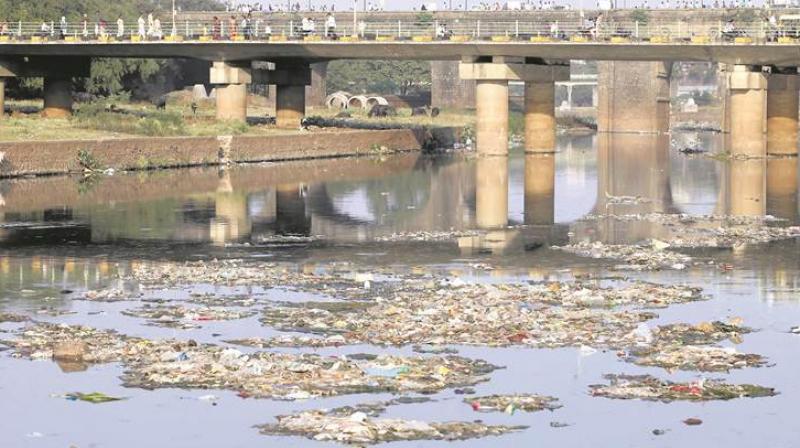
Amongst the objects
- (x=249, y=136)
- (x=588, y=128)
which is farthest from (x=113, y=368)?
(x=588, y=128)

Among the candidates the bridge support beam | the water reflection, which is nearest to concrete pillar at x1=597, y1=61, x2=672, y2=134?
the bridge support beam

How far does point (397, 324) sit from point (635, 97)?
352ft

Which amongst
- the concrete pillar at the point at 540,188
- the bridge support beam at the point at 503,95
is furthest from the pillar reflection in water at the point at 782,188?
the bridge support beam at the point at 503,95

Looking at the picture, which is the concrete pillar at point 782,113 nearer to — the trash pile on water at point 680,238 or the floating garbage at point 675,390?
the trash pile on water at point 680,238

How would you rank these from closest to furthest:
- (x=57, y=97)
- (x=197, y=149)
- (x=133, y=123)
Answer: (x=197, y=149) → (x=133, y=123) → (x=57, y=97)

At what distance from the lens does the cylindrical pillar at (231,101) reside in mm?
89750

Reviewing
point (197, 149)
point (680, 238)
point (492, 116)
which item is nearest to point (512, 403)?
point (680, 238)

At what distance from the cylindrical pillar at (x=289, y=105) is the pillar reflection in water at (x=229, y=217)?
30361mm

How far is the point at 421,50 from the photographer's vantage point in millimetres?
83438

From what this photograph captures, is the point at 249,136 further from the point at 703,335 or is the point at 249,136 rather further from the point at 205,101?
the point at 703,335

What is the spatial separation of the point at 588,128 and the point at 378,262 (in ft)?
362

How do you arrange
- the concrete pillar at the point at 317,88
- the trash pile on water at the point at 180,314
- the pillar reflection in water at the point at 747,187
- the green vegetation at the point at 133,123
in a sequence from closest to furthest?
the trash pile on water at the point at 180,314, the pillar reflection in water at the point at 747,187, the green vegetation at the point at 133,123, the concrete pillar at the point at 317,88

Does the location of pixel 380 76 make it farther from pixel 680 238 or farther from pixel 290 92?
pixel 680 238

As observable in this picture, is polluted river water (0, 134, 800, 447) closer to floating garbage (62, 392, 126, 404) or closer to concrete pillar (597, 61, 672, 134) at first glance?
floating garbage (62, 392, 126, 404)
